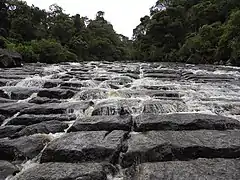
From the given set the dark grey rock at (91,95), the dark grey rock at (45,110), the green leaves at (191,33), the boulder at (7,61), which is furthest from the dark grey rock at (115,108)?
the green leaves at (191,33)

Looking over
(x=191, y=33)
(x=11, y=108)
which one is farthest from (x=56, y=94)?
(x=191, y=33)

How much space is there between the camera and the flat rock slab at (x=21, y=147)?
3889 mm

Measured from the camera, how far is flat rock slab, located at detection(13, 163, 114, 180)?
3078mm

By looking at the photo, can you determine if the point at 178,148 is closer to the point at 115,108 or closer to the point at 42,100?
the point at 115,108

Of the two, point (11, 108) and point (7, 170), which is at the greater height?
point (11, 108)

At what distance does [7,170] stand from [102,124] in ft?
5.41

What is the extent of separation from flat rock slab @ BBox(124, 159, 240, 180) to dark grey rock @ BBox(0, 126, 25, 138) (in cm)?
229

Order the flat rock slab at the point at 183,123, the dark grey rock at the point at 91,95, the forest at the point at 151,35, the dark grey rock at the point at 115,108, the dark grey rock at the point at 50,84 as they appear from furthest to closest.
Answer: the forest at the point at 151,35 → the dark grey rock at the point at 50,84 → the dark grey rock at the point at 91,95 → the dark grey rock at the point at 115,108 → the flat rock slab at the point at 183,123

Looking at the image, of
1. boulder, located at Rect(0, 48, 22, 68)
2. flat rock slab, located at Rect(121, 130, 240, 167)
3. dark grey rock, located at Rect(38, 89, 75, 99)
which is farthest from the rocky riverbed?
boulder, located at Rect(0, 48, 22, 68)

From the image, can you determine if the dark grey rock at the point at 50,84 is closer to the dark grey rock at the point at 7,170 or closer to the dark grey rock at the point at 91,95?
the dark grey rock at the point at 91,95

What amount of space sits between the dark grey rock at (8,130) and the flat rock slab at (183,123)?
200cm

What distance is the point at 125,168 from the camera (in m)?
3.47

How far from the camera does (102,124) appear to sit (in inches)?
182

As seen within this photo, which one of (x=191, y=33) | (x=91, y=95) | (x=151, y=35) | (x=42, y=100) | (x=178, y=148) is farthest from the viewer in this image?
(x=151, y=35)
